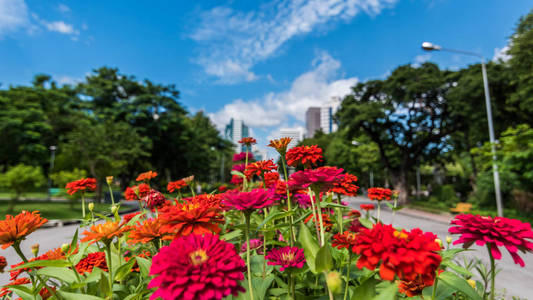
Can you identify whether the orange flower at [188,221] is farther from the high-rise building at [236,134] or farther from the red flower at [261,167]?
the high-rise building at [236,134]

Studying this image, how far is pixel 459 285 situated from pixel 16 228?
5.65 feet

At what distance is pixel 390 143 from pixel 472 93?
587 cm

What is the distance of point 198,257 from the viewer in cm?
70

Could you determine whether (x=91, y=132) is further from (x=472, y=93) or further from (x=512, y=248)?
(x=472, y=93)

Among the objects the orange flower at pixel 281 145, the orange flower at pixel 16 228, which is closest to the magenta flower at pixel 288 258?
the orange flower at pixel 281 145

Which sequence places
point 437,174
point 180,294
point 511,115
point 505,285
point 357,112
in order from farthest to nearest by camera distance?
point 437,174
point 357,112
point 511,115
point 505,285
point 180,294

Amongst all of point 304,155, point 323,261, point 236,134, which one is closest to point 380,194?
point 304,155

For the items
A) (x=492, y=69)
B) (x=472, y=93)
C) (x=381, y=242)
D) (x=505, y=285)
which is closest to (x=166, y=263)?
(x=381, y=242)

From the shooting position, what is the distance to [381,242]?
67 centimetres

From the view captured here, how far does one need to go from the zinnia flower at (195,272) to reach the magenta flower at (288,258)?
0.46 meters

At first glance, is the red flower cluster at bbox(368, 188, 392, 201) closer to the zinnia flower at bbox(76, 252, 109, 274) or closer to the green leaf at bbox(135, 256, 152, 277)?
the green leaf at bbox(135, 256, 152, 277)

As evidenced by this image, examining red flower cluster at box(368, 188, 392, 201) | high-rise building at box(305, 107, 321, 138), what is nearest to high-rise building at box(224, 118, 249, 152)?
red flower cluster at box(368, 188, 392, 201)

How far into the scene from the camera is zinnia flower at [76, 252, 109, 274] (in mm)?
1214

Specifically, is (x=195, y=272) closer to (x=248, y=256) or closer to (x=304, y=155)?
(x=248, y=256)
